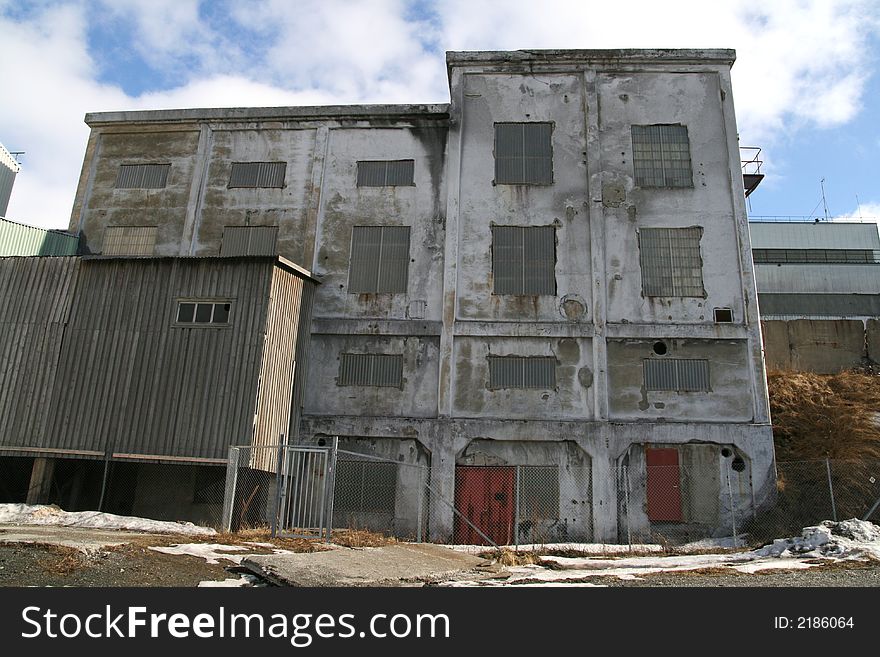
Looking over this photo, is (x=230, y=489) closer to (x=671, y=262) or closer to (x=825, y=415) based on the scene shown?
(x=671, y=262)

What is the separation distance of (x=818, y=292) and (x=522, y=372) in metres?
23.1

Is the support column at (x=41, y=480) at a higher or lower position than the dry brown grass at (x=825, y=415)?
lower

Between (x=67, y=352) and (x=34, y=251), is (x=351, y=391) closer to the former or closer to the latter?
(x=67, y=352)

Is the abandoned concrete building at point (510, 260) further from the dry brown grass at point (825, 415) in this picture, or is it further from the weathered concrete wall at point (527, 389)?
the dry brown grass at point (825, 415)

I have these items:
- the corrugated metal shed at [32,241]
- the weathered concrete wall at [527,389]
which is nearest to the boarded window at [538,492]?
the weathered concrete wall at [527,389]

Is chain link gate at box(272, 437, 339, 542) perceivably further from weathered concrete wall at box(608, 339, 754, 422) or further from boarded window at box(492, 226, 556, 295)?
weathered concrete wall at box(608, 339, 754, 422)

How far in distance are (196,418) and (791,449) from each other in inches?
641

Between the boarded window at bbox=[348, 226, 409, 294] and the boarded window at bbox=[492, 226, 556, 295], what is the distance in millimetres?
2761

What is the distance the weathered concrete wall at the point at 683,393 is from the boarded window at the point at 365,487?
650 centimetres

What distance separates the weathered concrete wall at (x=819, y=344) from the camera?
83.9 ft

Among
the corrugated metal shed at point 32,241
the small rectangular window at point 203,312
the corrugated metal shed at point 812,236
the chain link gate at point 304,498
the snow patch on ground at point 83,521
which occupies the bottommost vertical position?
the snow patch on ground at point 83,521

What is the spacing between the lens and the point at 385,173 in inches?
900

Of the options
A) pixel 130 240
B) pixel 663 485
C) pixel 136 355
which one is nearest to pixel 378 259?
pixel 136 355

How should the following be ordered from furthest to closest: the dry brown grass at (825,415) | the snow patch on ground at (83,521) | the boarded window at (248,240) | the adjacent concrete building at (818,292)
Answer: the adjacent concrete building at (818,292) → the boarded window at (248,240) → the dry brown grass at (825,415) → the snow patch on ground at (83,521)
